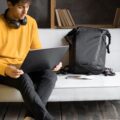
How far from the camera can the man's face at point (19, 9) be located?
213cm

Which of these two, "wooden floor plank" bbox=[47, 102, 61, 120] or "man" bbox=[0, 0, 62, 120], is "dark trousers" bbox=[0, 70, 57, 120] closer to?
"man" bbox=[0, 0, 62, 120]

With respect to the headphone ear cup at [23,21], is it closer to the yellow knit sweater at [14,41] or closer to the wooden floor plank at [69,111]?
the yellow knit sweater at [14,41]

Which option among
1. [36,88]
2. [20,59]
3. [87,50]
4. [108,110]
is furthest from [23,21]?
[108,110]

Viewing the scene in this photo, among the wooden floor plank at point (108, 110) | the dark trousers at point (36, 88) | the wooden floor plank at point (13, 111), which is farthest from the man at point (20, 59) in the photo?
the wooden floor plank at point (108, 110)

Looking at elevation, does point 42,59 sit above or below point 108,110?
above

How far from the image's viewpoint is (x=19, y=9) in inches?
85.0

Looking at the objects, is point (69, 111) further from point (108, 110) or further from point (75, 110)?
point (108, 110)

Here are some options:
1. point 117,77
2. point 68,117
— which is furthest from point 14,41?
point 117,77

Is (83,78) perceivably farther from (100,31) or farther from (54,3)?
(54,3)

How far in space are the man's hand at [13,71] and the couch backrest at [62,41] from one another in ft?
2.55

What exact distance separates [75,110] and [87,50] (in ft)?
1.75

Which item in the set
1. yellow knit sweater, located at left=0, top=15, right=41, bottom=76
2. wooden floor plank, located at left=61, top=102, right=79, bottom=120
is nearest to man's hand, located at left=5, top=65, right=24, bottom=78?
yellow knit sweater, located at left=0, top=15, right=41, bottom=76

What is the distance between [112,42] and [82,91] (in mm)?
711

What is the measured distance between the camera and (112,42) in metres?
2.84
